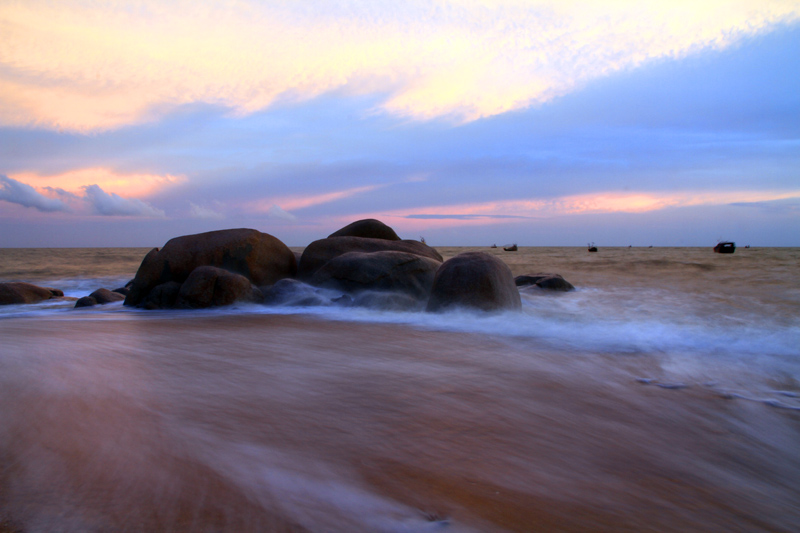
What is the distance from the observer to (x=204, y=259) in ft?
24.5

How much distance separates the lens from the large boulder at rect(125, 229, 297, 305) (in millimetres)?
7418

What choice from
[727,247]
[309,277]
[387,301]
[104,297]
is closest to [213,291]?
[309,277]

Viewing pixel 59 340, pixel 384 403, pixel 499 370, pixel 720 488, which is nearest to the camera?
pixel 720 488

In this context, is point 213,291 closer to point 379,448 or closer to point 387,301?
point 387,301

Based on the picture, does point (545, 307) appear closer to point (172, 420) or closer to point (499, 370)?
point (499, 370)

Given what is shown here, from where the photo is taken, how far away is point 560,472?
1.51 m

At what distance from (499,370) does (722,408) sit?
1.16m

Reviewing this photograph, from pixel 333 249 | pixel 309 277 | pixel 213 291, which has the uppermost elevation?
pixel 333 249

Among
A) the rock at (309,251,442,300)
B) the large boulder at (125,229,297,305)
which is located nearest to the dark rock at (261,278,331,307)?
the rock at (309,251,442,300)

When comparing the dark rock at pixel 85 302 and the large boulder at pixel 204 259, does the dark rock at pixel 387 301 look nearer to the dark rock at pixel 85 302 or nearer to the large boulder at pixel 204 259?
the large boulder at pixel 204 259

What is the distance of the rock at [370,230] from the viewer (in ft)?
29.7

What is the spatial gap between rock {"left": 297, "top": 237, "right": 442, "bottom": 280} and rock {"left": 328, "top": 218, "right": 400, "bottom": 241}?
0.60m

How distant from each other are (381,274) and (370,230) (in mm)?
2528

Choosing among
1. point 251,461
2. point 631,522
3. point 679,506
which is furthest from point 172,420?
point 679,506
